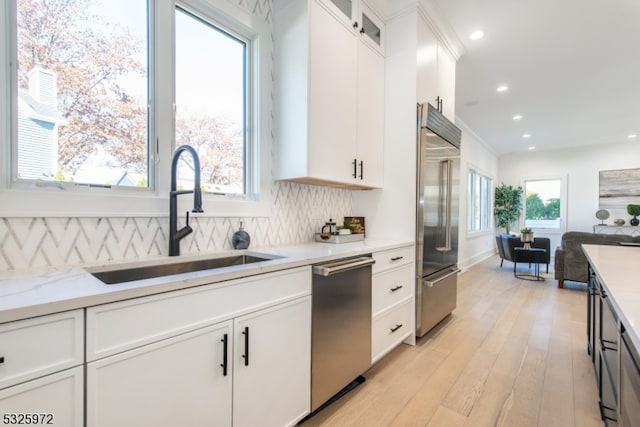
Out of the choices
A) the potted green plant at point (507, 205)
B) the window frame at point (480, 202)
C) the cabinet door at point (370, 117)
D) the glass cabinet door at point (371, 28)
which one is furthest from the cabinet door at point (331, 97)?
the potted green plant at point (507, 205)

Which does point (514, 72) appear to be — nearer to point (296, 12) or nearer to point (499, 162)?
point (296, 12)

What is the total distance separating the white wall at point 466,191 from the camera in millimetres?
5992

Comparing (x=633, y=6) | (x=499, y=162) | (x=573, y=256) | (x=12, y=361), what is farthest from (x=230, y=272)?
(x=499, y=162)

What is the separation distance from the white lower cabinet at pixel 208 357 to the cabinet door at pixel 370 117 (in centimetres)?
133

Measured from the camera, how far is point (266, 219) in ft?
7.12

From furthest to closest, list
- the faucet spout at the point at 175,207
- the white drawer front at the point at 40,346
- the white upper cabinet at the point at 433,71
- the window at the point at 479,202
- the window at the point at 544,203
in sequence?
the window at the point at 544,203
the window at the point at 479,202
the white upper cabinet at the point at 433,71
the faucet spout at the point at 175,207
the white drawer front at the point at 40,346

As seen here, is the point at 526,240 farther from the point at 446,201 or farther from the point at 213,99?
the point at 213,99

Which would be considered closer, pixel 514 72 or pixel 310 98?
pixel 310 98

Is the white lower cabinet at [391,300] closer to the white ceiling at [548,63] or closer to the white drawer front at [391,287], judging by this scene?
the white drawer front at [391,287]

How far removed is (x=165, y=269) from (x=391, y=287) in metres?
1.60

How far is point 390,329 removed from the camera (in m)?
2.33

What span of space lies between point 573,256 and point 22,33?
6174mm

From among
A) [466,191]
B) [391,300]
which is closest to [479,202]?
[466,191]

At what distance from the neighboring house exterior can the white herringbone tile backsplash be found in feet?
0.79
